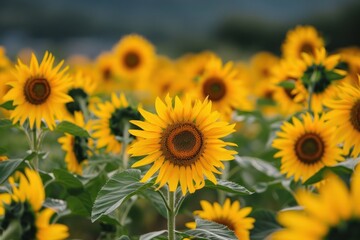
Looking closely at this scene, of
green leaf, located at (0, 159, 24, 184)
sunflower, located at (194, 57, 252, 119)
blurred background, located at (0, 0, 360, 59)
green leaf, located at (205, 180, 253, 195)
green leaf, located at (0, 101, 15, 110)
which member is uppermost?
blurred background, located at (0, 0, 360, 59)

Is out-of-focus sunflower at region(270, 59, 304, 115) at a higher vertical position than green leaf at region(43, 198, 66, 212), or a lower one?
higher

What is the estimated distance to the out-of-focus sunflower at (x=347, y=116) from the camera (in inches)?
104

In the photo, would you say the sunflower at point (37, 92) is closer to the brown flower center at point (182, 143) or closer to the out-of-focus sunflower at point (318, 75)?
the brown flower center at point (182, 143)

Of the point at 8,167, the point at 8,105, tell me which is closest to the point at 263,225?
the point at 8,167

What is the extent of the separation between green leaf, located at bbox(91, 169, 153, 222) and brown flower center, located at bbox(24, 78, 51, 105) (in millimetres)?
639

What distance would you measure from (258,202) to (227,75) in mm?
980

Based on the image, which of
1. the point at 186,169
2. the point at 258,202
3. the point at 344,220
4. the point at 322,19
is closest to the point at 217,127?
the point at 186,169

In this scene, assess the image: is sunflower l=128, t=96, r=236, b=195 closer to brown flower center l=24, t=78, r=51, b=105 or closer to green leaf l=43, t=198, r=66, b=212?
green leaf l=43, t=198, r=66, b=212

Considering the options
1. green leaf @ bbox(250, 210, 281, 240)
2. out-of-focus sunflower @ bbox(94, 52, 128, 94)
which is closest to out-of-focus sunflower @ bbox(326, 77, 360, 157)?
green leaf @ bbox(250, 210, 281, 240)

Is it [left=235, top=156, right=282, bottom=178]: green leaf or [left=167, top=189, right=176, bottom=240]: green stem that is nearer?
[left=167, top=189, right=176, bottom=240]: green stem

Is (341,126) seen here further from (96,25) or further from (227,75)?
(96,25)

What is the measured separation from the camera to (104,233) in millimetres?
3117

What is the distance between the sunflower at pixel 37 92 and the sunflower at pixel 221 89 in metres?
1.34

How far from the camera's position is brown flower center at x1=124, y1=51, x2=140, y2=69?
597 centimetres
